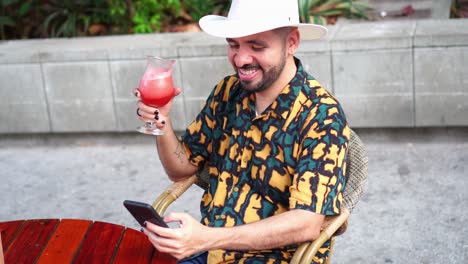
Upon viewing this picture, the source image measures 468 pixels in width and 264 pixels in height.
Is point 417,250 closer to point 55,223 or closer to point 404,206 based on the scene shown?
point 404,206

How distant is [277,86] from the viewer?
8.96 ft

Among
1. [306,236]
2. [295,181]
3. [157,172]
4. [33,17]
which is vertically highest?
[295,181]

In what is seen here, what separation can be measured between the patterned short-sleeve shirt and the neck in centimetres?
2

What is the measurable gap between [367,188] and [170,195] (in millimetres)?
2319

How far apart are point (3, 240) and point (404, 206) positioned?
8.90 ft

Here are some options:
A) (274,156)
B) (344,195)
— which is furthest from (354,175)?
(274,156)

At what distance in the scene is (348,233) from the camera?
14.7ft

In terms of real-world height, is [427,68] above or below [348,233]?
above

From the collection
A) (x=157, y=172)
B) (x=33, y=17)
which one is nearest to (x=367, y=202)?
(x=157, y=172)

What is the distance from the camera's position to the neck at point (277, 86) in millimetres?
2723

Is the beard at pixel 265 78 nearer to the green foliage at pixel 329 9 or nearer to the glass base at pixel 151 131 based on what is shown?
the glass base at pixel 151 131

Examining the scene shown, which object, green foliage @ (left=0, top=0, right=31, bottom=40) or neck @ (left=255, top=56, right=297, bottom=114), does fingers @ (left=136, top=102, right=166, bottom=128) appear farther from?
green foliage @ (left=0, top=0, right=31, bottom=40)

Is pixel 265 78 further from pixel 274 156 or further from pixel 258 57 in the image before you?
pixel 274 156

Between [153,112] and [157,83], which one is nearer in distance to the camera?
[157,83]
